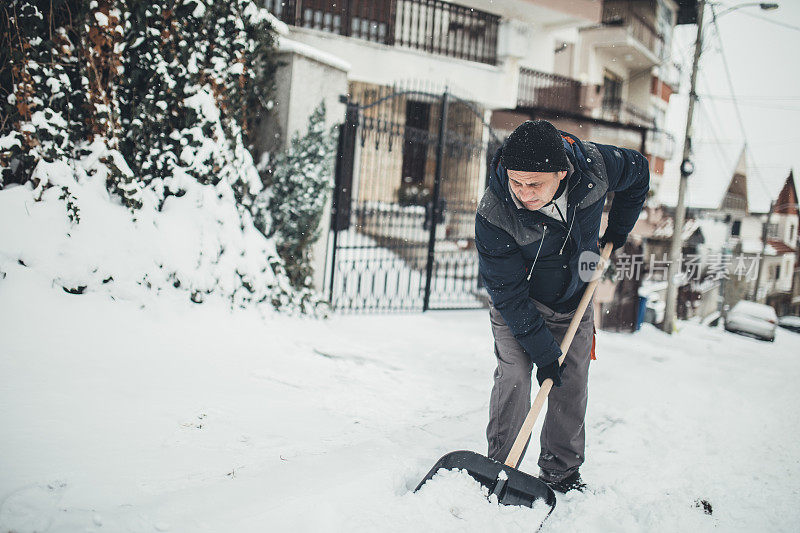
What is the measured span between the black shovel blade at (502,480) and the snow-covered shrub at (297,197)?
10.5 ft

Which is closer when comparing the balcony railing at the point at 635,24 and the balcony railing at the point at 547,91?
the balcony railing at the point at 547,91

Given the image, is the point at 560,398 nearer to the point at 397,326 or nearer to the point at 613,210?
the point at 613,210

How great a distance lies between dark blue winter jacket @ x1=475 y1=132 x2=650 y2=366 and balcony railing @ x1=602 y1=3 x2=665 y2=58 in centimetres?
1905

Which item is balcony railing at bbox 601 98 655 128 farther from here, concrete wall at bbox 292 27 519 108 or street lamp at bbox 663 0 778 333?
street lamp at bbox 663 0 778 333

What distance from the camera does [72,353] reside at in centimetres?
284

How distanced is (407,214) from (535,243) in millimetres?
6060

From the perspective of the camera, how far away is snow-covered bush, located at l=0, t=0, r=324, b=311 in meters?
3.31

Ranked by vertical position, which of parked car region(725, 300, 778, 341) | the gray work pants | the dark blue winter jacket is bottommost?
parked car region(725, 300, 778, 341)

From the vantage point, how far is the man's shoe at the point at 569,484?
2.42 meters

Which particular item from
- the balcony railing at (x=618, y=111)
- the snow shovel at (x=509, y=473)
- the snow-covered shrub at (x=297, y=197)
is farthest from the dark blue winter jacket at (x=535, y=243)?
the balcony railing at (x=618, y=111)

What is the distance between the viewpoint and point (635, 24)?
1925cm

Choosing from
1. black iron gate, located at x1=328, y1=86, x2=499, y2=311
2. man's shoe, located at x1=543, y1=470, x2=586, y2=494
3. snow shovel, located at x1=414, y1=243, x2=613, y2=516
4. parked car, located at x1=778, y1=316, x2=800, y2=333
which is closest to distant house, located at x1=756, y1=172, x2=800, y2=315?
parked car, located at x1=778, y1=316, x2=800, y2=333

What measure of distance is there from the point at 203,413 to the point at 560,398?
5.97 feet

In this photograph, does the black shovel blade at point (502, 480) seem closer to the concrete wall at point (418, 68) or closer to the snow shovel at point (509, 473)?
the snow shovel at point (509, 473)
